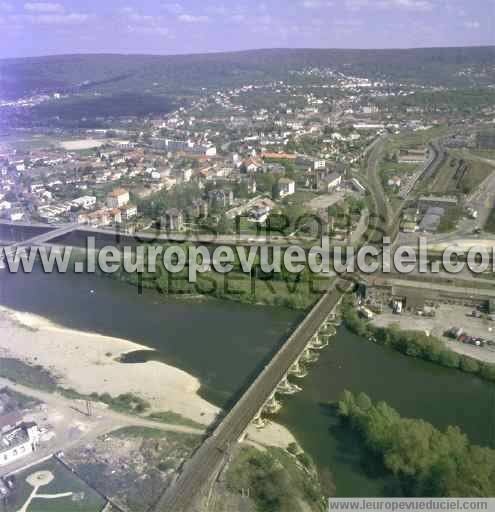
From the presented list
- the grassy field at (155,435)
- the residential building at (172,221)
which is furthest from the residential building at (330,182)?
the grassy field at (155,435)

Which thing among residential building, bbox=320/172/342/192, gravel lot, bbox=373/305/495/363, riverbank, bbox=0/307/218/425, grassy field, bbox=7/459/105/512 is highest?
residential building, bbox=320/172/342/192

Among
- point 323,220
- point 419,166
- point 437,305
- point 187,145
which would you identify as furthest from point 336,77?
point 437,305

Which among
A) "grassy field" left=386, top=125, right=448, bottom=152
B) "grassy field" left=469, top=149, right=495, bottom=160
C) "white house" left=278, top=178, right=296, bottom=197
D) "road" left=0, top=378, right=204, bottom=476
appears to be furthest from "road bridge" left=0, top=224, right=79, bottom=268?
"grassy field" left=469, top=149, right=495, bottom=160

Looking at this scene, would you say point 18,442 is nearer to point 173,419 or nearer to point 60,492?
point 60,492

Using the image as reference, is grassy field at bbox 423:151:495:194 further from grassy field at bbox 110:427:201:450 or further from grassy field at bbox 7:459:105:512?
grassy field at bbox 7:459:105:512

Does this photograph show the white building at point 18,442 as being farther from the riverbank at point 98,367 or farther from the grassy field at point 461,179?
the grassy field at point 461,179

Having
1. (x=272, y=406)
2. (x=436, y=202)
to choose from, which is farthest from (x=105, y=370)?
(x=436, y=202)

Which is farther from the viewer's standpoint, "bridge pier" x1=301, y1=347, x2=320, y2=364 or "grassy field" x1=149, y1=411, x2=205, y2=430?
"bridge pier" x1=301, y1=347, x2=320, y2=364
